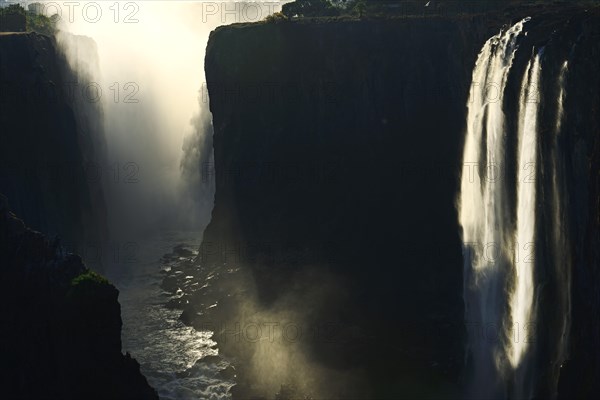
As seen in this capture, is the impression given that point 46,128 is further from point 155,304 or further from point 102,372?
point 102,372

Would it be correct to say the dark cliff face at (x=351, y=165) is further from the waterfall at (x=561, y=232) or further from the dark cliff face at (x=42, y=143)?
the waterfall at (x=561, y=232)

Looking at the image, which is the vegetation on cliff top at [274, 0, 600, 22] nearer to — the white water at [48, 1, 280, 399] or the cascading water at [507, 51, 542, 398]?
the white water at [48, 1, 280, 399]

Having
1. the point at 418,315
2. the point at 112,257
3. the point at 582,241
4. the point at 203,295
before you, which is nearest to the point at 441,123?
the point at 418,315

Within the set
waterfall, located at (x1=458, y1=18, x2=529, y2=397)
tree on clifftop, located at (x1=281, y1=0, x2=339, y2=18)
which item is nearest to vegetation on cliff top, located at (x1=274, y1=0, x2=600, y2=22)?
tree on clifftop, located at (x1=281, y1=0, x2=339, y2=18)

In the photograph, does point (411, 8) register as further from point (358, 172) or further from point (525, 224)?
point (525, 224)

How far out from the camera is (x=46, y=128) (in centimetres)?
5988

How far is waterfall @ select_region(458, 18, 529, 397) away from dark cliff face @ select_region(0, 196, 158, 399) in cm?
1856

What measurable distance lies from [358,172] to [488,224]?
54.6 ft

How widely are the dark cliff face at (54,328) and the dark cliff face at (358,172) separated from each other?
16187 mm

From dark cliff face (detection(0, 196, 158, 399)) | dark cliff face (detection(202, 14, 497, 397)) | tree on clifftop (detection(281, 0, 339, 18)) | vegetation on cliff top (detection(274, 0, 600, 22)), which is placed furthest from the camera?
tree on clifftop (detection(281, 0, 339, 18))

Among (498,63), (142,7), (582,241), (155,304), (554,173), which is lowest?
(155,304)

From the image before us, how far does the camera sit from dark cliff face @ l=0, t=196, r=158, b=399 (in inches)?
1281

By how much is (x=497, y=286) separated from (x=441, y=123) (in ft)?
57.3

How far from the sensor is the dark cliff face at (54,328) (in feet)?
107
